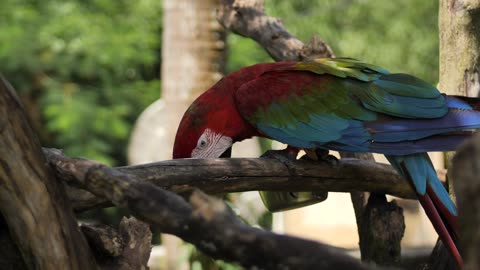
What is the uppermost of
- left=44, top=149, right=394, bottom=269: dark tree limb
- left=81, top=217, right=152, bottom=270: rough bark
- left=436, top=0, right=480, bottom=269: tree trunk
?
left=436, top=0, right=480, bottom=269: tree trunk

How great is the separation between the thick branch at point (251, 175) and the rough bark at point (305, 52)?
0.34 ft

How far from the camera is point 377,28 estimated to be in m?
7.58

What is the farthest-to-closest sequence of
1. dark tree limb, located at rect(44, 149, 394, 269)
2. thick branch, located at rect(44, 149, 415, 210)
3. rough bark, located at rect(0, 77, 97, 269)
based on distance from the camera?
thick branch, located at rect(44, 149, 415, 210) → rough bark, located at rect(0, 77, 97, 269) → dark tree limb, located at rect(44, 149, 394, 269)

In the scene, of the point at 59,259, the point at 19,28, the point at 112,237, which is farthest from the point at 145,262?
the point at 19,28

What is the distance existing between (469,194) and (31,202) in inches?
36.3

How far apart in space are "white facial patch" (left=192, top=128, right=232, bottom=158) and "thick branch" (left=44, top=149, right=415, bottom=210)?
19cm

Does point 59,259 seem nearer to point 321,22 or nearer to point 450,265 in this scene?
point 450,265

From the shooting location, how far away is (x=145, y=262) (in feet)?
5.62

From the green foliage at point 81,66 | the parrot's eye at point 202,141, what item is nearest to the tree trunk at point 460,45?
the parrot's eye at point 202,141

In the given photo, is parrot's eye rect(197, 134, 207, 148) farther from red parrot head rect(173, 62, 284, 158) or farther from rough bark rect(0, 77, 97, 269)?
rough bark rect(0, 77, 97, 269)

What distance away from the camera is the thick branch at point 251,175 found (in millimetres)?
1654

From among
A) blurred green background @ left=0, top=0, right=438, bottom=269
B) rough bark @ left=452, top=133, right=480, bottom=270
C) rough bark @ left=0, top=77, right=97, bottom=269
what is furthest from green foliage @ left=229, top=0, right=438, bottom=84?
rough bark @ left=452, top=133, right=480, bottom=270

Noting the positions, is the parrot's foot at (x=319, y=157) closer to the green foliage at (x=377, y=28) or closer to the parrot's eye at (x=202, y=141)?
the parrot's eye at (x=202, y=141)

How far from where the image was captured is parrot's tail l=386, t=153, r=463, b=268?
1893 mm
